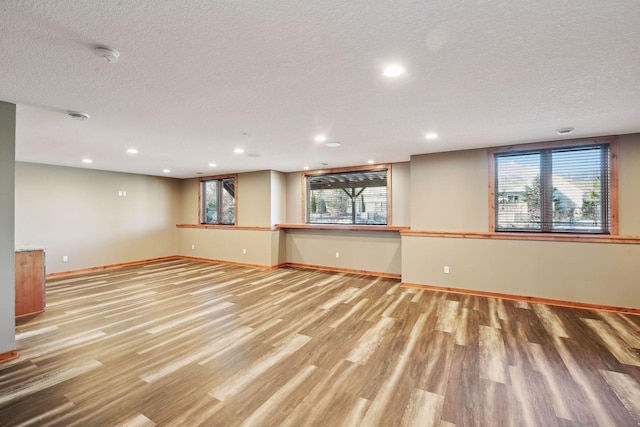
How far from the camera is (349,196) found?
6.54 metres

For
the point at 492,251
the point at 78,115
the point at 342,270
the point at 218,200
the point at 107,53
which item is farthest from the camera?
the point at 218,200

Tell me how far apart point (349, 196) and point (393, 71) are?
178 inches

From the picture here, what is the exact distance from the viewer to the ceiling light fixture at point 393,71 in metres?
2.02

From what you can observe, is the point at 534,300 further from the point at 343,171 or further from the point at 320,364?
the point at 343,171

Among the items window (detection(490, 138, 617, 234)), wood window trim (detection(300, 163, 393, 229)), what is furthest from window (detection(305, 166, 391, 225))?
window (detection(490, 138, 617, 234))

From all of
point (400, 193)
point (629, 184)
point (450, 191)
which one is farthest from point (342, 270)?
point (629, 184)

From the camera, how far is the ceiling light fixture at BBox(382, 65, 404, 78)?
2.02m

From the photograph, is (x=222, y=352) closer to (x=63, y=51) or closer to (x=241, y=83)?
(x=241, y=83)

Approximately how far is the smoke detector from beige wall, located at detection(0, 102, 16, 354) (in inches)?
64.8

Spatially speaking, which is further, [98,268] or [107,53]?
[98,268]

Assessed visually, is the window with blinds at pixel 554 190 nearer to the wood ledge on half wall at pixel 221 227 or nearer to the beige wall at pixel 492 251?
the beige wall at pixel 492 251

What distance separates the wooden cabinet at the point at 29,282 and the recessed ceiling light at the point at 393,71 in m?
4.95

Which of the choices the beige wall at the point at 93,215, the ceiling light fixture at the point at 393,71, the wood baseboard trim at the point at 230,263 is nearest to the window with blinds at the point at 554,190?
the ceiling light fixture at the point at 393,71

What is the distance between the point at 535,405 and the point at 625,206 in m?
3.53
